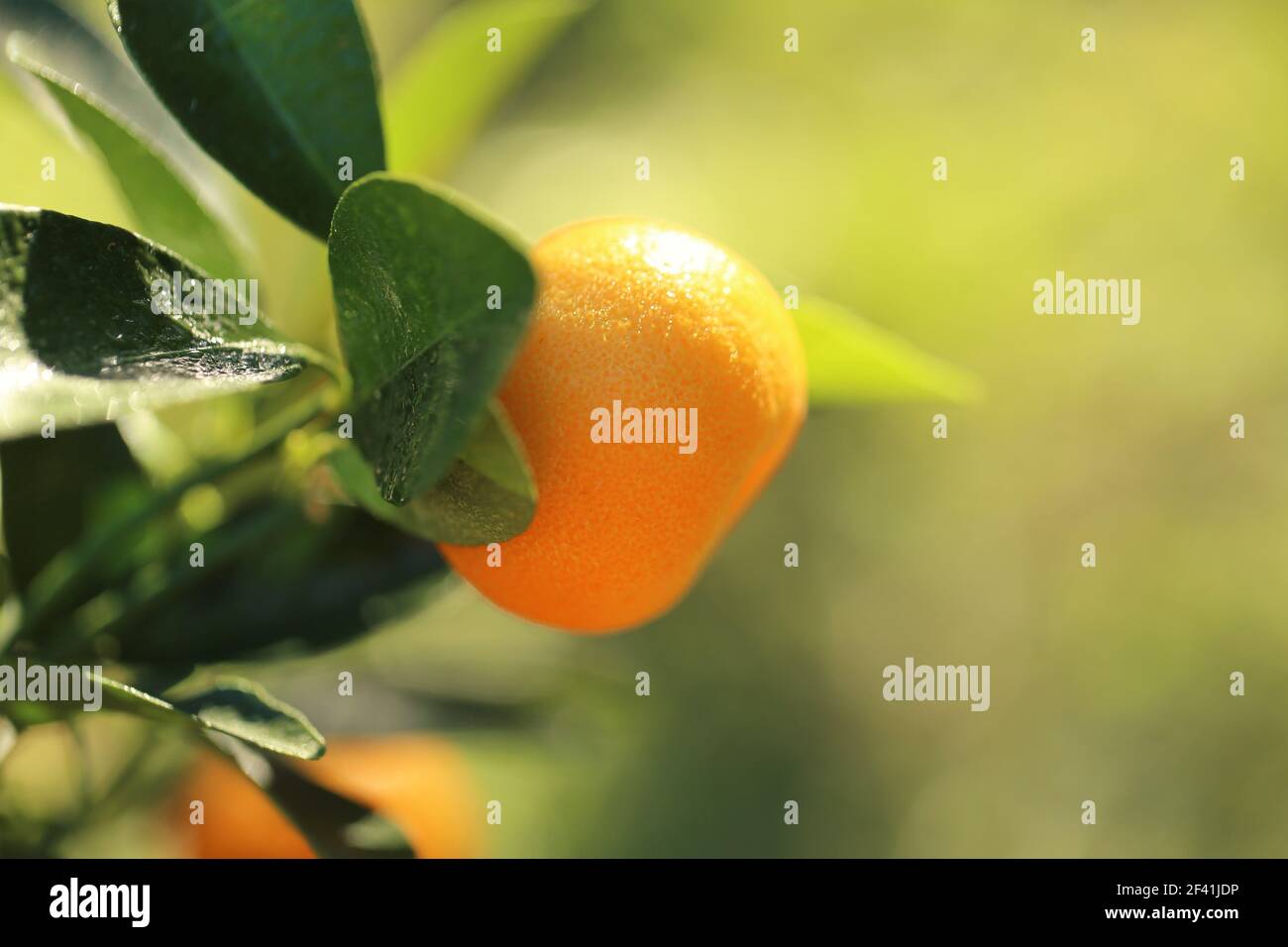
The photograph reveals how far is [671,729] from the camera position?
166 centimetres

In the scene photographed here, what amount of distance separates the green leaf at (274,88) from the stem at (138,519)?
0.07m

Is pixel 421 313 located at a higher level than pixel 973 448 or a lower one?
lower

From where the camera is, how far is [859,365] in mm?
440

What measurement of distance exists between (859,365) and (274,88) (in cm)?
24

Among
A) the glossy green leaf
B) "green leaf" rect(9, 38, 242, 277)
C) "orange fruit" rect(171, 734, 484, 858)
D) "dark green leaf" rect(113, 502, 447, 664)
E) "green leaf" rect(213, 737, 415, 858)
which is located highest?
"green leaf" rect(9, 38, 242, 277)

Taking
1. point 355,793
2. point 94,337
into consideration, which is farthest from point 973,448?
point 94,337

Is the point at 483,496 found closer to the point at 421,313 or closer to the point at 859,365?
the point at 421,313

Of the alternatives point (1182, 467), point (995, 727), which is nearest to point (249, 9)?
point (995, 727)

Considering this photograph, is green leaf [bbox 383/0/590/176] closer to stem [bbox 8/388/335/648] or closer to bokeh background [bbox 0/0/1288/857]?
stem [bbox 8/388/335/648]

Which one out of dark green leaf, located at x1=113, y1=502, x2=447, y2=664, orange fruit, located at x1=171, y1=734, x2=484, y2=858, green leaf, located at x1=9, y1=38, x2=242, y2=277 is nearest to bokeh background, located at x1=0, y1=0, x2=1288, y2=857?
orange fruit, located at x1=171, y1=734, x2=484, y2=858

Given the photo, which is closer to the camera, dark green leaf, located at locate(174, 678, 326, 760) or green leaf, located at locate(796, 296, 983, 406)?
dark green leaf, located at locate(174, 678, 326, 760)

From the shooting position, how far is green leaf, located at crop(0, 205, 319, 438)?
0.28 m

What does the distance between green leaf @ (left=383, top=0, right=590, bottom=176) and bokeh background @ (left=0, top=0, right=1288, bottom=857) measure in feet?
3.28

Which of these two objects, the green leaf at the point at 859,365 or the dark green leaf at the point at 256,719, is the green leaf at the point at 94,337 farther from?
the green leaf at the point at 859,365
